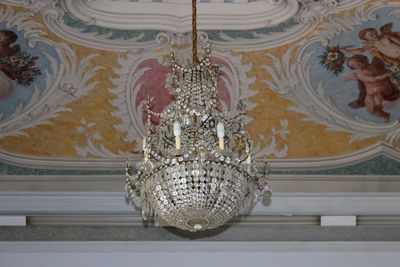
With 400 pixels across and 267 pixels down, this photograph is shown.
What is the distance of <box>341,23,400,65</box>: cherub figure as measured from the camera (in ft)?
22.5

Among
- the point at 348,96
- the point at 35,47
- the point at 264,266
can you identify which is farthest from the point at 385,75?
the point at 35,47

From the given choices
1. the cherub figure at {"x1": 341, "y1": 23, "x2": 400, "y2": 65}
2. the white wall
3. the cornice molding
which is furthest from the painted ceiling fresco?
the white wall

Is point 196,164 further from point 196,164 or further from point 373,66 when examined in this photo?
point 373,66

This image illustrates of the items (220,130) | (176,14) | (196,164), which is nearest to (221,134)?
(220,130)

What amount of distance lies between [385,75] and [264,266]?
1.96 m

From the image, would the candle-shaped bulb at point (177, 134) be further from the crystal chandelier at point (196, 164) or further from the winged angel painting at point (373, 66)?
the winged angel painting at point (373, 66)

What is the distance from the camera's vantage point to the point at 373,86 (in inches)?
278

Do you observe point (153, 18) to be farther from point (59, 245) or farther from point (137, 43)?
point (59, 245)

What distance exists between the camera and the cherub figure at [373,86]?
23.0 ft

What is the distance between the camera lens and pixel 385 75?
277 inches

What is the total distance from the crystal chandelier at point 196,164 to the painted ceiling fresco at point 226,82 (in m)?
1.49

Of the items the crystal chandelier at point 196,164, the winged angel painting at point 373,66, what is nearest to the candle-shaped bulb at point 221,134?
the crystal chandelier at point 196,164

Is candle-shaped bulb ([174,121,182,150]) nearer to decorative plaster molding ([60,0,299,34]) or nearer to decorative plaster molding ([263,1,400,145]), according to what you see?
decorative plaster molding ([60,0,299,34])

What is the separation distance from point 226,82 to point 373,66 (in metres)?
1.26
